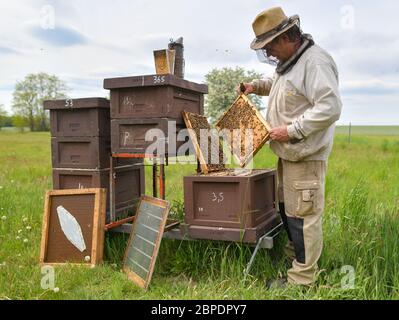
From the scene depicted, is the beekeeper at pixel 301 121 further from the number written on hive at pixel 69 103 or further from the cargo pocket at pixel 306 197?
the number written on hive at pixel 69 103

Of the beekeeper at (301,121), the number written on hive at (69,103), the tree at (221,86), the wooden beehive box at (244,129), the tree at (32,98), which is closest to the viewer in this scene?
the beekeeper at (301,121)

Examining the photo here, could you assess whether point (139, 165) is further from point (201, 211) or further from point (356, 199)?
point (356, 199)

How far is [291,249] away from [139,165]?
2261 mm

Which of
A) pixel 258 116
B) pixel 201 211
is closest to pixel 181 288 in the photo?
pixel 201 211

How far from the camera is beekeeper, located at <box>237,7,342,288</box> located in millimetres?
3035

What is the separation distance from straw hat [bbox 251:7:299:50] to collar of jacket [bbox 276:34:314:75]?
0.19m

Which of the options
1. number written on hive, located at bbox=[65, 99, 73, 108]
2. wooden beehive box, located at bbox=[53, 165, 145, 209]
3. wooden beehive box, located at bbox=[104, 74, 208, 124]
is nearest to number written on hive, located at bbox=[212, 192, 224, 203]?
wooden beehive box, located at bbox=[104, 74, 208, 124]

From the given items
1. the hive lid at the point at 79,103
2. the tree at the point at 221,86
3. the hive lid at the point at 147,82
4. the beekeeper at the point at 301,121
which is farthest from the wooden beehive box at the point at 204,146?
the tree at the point at 221,86

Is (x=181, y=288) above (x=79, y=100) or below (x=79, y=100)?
below

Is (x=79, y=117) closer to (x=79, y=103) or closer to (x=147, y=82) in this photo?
(x=79, y=103)

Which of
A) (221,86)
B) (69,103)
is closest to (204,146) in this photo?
(69,103)

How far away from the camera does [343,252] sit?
352 centimetres

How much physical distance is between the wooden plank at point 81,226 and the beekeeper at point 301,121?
1.91 meters

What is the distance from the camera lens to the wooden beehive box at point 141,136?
3684 millimetres
